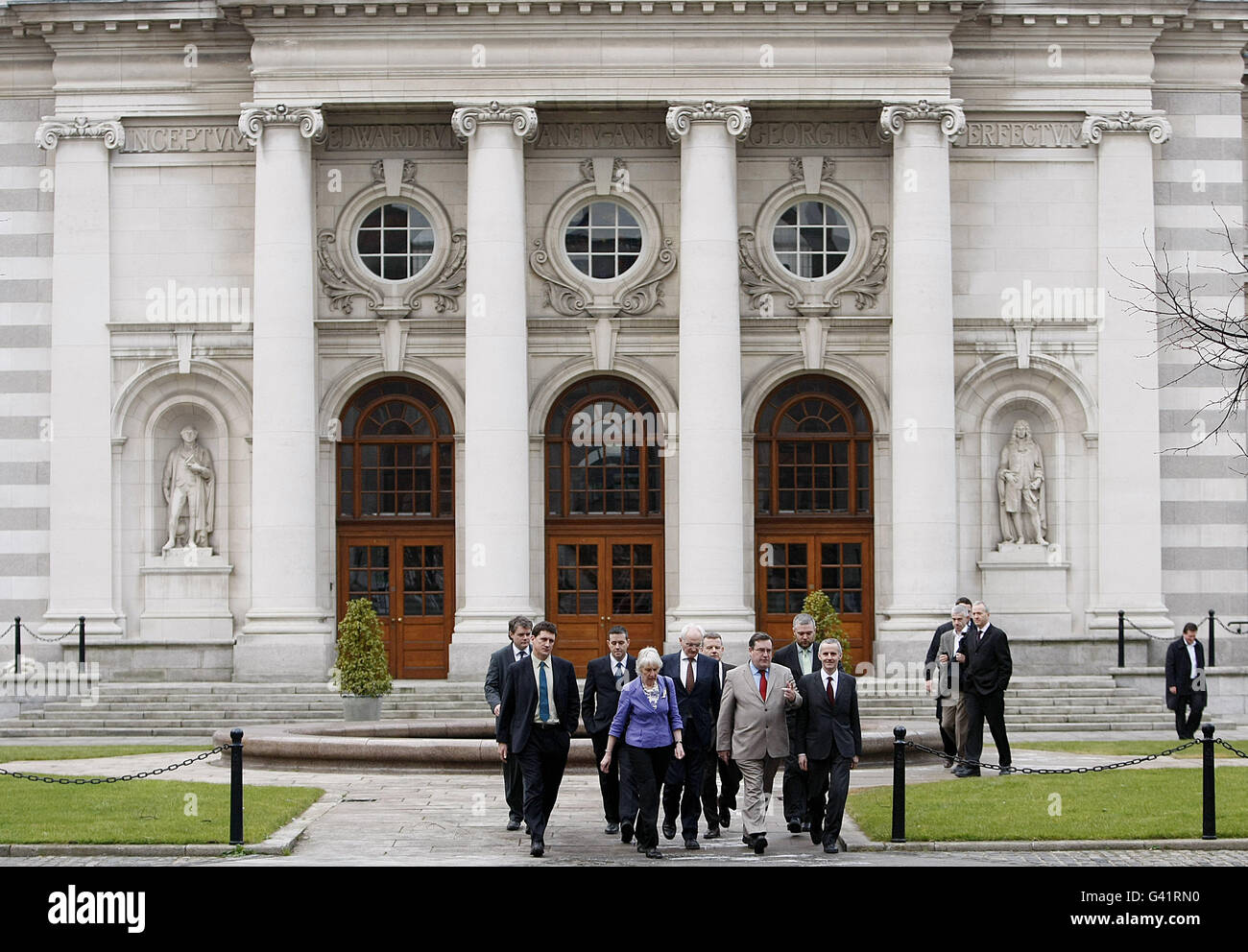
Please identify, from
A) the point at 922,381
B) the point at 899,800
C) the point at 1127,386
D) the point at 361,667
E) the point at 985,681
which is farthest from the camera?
the point at 1127,386

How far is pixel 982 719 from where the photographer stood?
2533 centimetres

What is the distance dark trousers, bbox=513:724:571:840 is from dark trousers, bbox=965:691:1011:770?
7.07m

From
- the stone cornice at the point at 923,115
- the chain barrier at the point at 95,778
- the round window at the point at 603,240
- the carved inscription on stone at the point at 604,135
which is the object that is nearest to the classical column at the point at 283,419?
the carved inscription on stone at the point at 604,135

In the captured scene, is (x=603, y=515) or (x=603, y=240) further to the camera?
(x=603, y=240)

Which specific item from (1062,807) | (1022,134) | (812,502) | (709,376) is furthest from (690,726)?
(1022,134)

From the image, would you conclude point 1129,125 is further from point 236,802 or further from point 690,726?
point 236,802

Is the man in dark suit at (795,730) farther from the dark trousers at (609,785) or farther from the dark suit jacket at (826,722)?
the dark trousers at (609,785)

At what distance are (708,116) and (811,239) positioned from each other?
146 inches

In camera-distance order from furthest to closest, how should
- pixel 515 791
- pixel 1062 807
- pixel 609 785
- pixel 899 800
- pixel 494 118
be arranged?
pixel 494 118, pixel 1062 807, pixel 515 791, pixel 609 785, pixel 899 800

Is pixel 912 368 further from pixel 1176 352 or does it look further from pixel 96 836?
pixel 96 836

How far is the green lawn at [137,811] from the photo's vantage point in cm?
1959

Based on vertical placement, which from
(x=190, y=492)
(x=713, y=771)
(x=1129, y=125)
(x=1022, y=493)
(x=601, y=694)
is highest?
(x=1129, y=125)

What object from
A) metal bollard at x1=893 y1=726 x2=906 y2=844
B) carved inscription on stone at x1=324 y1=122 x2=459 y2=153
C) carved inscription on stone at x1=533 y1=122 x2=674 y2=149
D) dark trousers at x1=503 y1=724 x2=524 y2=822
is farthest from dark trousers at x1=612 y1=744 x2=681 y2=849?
carved inscription on stone at x1=324 y1=122 x2=459 y2=153
